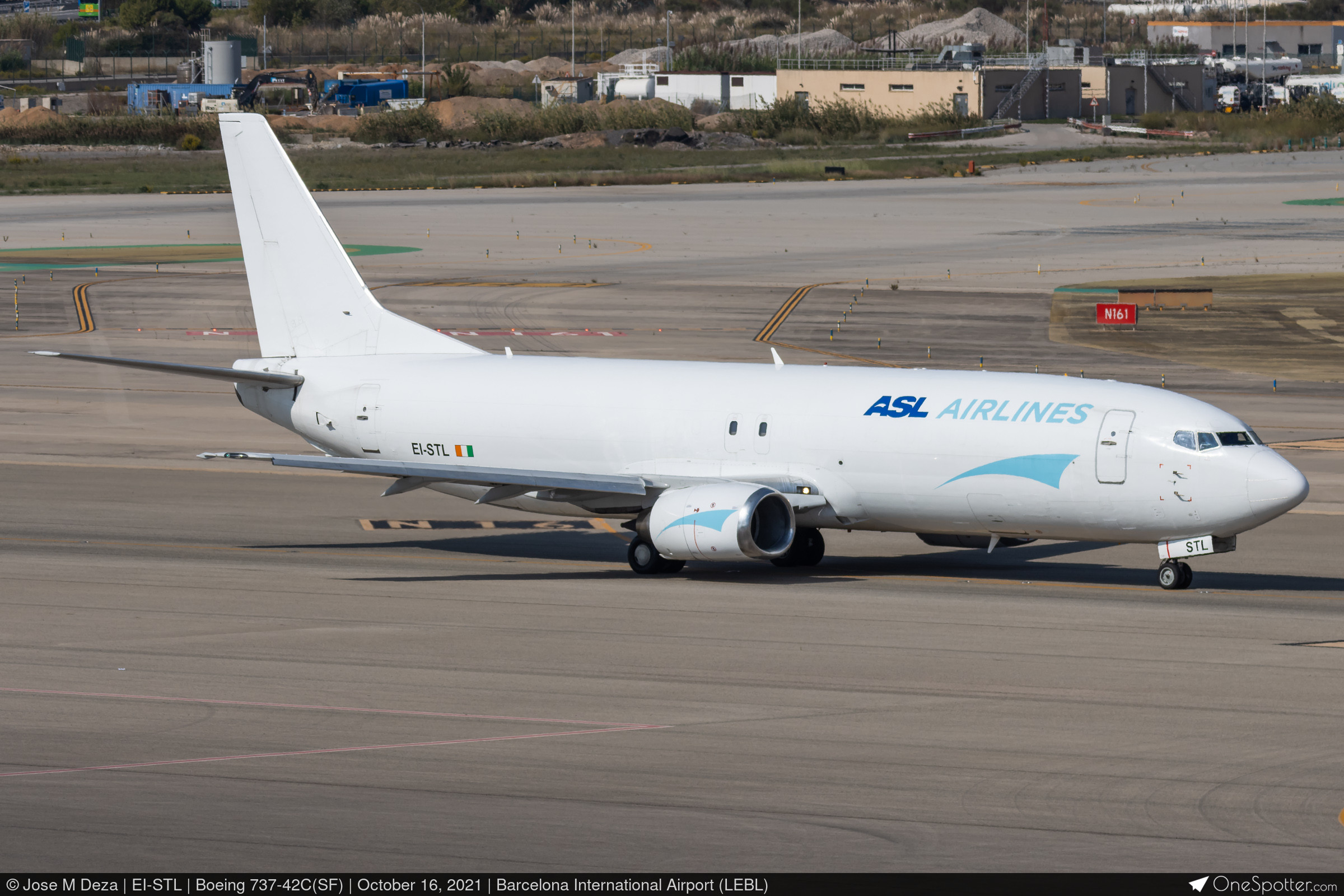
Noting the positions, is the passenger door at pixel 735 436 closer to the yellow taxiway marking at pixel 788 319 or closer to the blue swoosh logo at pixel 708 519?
the blue swoosh logo at pixel 708 519

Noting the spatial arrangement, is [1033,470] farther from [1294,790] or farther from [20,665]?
[20,665]

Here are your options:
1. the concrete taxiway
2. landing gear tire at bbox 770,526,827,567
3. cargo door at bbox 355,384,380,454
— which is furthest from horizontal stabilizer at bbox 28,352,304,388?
landing gear tire at bbox 770,526,827,567

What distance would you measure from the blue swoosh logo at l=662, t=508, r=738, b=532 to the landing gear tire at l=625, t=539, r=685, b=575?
1.72 meters

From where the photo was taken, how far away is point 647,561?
35188 millimetres

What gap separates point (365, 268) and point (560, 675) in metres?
67.7

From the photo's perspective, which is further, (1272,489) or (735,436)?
(735,436)

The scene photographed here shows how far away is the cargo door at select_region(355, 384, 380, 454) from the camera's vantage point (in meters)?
37.9

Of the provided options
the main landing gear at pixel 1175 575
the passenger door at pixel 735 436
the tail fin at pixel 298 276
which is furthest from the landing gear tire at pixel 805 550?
the tail fin at pixel 298 276

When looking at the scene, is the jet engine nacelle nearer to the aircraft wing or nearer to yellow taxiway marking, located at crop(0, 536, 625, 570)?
the aircraft wing

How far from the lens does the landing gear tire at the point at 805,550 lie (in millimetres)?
36000

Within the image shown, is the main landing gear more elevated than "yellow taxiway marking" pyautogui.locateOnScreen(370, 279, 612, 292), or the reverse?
"yellow taxiway marking" pyautogui.locateOnScreen(370, 279, 612, 292)

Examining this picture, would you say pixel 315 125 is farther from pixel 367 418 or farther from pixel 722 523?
pixel 722 523

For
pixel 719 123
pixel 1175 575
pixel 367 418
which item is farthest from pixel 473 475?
pixel 719 123

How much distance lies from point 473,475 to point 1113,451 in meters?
12.1
